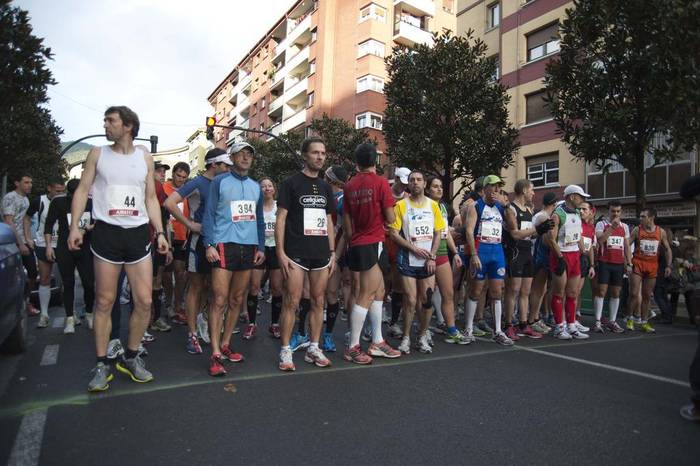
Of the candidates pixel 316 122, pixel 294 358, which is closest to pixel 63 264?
pixel 294 358

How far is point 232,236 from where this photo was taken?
438cm

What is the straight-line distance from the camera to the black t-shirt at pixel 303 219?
177 inches

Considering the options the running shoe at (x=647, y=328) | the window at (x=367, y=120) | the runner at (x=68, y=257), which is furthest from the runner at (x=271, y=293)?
the window at (x=367, y=120)

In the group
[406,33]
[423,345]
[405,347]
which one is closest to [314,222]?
[405,347]

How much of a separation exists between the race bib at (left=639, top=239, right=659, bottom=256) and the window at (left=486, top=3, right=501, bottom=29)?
22.1 metres

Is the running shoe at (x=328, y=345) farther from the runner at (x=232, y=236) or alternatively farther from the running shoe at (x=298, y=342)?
the runner at (x=232, y=236)

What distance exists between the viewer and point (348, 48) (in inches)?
1422

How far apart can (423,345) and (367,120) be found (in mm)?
29750

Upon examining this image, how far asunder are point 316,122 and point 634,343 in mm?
23338

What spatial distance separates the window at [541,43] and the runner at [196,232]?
73.6ft

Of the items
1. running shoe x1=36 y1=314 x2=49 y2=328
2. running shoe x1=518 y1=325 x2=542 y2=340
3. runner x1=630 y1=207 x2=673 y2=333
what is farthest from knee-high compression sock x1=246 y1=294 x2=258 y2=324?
runner x1=630 y1=207 x2=673 y2=333

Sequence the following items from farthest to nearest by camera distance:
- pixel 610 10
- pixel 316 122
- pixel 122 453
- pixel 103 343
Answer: pixel 316 122 → pixel 610 10 → pixel 103 343 → pixel 122 453

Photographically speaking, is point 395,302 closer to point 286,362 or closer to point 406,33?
point 286,362

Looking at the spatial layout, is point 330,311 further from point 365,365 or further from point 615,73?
point 615,73
